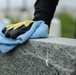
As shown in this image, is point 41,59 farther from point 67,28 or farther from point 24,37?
point 67,28

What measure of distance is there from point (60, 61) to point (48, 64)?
107 millimetres

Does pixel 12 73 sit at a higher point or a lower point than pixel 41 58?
lower

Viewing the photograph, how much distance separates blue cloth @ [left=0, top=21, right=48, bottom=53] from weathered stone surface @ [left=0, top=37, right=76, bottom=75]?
5 cm

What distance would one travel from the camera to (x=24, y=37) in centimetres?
204

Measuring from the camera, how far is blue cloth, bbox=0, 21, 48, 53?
205cm

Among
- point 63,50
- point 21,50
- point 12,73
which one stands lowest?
point 12,73

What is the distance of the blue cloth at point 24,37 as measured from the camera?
2.05m

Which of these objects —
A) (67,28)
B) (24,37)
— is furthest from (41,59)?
(67,28)

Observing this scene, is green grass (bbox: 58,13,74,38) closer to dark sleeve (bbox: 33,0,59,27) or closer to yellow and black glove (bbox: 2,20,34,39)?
dark sleeve (bbox: 33,0,59,27)

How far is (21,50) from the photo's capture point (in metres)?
2.10

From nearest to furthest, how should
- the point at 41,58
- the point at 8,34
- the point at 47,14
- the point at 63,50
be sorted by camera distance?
the point at 63,50 < the point at 41,58 < the point at 8,34 < the point at 47,14

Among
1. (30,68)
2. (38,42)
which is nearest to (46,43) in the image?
(38,42)

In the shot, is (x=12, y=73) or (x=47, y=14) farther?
(x=47, y=14)

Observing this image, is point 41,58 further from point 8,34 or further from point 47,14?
point 47,14
